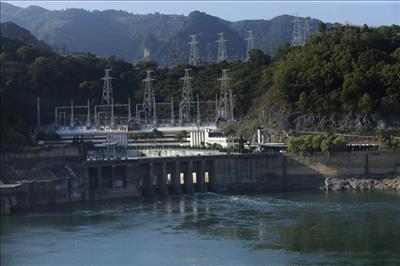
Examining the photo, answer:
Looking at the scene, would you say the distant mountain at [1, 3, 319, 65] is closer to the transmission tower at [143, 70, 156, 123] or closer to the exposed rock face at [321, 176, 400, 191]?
the transmission tower at [143, 70, 156, 123]

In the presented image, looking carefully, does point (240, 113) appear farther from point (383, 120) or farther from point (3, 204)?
point (3, 204)

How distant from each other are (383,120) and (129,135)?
15325 millimetres

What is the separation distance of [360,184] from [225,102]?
15.6 metres

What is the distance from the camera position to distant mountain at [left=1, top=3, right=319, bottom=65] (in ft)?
352

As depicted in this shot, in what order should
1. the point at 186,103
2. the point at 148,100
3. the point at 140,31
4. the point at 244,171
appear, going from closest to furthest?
the point at 244,171, the point at 186,103, the point at 148,100, the point at 140,31

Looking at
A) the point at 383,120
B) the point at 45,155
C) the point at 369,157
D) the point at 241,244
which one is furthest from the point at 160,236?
the point at 383,120

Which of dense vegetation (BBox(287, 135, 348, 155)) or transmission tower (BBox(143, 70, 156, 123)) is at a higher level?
transmission tower (BBox(143, 70, 156, 123))

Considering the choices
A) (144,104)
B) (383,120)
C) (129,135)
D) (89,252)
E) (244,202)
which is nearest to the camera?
(89,252)

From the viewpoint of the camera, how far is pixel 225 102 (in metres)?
50.6

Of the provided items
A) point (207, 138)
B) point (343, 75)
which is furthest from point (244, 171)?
point (207, 138)

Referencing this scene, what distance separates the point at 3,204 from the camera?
98.9 feet

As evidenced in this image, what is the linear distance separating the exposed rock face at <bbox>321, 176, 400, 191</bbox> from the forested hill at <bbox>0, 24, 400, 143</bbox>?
505 cm

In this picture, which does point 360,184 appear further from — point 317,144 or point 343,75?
point 343,75

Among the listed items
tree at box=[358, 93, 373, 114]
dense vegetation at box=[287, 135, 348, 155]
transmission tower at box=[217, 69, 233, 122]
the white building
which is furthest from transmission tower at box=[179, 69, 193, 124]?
dense vegetation at box=[287, 135, 348, 155]
